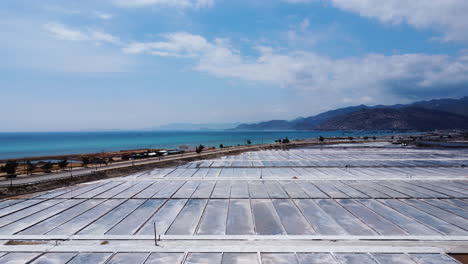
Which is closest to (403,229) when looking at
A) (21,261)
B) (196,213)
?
(196,213)

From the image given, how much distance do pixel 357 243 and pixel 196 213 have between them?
885cm

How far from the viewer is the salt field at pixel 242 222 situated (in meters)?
10.0

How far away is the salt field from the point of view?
10.0 meters

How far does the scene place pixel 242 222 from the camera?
13.0 metres

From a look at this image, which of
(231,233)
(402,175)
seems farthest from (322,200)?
(402,175)

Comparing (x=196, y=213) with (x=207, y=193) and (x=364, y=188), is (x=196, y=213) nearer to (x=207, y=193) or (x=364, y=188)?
(x=207, y=193)

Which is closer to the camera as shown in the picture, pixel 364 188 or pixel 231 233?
pixel 231 233

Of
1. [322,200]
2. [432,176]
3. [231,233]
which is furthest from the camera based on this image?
[432,176]

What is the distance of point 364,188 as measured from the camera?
1950cm

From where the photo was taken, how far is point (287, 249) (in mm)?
10250

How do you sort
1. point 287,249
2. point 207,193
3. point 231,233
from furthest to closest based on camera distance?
point 207,193 → point 231,233 → point 287,249

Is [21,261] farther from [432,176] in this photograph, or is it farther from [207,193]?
[432,176]

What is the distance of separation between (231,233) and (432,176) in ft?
78.1

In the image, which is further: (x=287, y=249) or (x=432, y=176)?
(x=432, y=176)
